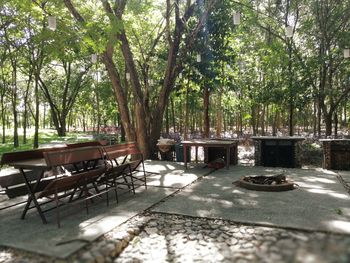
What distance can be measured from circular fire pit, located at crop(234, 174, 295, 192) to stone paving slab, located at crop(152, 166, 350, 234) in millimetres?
153

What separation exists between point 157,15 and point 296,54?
7.79 metres

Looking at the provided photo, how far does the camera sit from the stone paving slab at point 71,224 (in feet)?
11.7

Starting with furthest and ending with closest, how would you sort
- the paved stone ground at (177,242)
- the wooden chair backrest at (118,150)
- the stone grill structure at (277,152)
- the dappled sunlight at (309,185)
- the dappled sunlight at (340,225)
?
Answer: the stone grill structure at (277,152)
the dappled sunlight at (309,185)
the wooden chair backrest at (118,150)
the dappled sunlight at (340,225)
the paved stone ground at (177,242)

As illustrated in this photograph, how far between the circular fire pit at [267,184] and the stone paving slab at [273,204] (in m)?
0.15

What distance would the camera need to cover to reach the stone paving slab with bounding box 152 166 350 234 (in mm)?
4281

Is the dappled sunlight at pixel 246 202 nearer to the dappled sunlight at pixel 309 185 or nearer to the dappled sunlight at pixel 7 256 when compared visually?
the dappled sunlight at pixel 309 185

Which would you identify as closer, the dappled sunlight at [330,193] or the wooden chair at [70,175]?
the wooden chair at [70,175]

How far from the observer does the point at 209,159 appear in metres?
10.2

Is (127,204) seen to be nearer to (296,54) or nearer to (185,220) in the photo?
(185,220)

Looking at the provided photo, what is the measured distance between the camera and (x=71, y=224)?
4340 millimetres

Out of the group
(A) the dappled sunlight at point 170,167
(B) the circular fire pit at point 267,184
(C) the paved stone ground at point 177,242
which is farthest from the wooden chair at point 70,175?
(A) the dappled sunlight at point 170,167

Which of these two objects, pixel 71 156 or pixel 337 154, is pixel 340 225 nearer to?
pixel 71 156

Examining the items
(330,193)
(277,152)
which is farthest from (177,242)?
Answer: (277,152)

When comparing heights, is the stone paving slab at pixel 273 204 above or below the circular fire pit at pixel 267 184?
below
